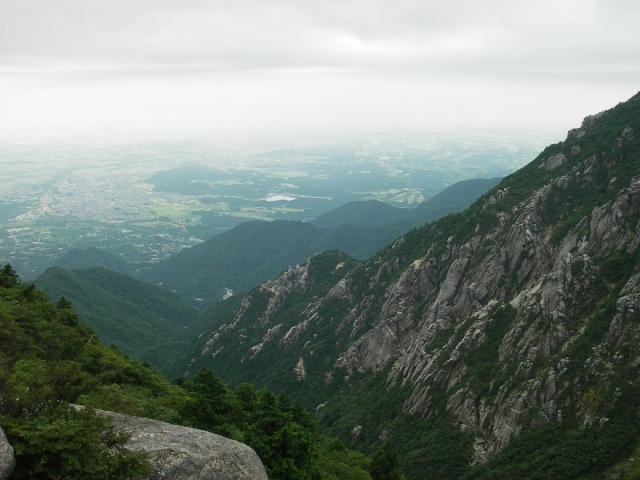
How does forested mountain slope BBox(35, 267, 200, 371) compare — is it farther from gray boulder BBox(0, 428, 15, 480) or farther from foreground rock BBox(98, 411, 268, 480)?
gray boulder BBox(0, 428, 15, 480)

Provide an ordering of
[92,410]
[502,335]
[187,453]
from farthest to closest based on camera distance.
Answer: [502,335]
[92,410]
[187,453]

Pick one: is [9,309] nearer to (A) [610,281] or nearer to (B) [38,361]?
(B) [38,361]

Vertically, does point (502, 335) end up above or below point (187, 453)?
below

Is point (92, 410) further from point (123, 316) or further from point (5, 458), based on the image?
point (123, 316)

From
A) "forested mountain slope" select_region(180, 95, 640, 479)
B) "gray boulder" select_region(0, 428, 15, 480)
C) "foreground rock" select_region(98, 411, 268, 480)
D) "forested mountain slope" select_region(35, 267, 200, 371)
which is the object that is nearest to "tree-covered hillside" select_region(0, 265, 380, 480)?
"gray boulder" select_region(0, 428, 15, 480)

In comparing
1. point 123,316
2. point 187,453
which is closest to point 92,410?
point 187,453

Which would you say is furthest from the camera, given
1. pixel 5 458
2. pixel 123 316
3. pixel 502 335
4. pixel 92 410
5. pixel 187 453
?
pixel 123 316
